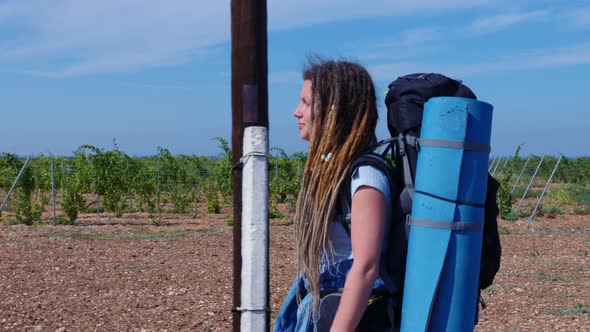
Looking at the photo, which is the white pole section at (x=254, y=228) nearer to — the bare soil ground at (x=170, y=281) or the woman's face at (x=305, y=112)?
the woman's face at (x=305, y=112)

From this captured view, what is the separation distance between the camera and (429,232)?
6.15 ft

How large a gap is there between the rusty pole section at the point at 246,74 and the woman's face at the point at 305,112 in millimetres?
202

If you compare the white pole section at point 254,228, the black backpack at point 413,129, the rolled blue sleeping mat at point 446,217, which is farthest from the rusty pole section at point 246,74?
the rolled blue sleeping mat at point 446,217

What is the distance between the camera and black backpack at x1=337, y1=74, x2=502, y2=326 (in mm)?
1949

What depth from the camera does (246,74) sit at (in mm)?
2186

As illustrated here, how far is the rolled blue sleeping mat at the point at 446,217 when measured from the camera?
6.15ft

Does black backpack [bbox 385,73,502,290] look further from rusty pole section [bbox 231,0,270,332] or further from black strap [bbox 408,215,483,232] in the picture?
rusty pole section [bbox 231,0,270,332]

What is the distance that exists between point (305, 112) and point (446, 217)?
467 mm

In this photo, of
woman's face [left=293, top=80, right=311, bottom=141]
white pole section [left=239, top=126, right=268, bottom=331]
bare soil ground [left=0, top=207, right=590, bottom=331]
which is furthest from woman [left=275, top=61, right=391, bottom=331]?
bare soil ground [left=0, top=207, right=590, bottom=331]

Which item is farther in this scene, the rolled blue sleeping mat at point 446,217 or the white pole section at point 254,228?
the white pole section at point 254,228

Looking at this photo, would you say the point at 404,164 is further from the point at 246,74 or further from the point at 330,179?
the point at 246,74

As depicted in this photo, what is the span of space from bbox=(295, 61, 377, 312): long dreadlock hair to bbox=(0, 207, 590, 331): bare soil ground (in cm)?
399

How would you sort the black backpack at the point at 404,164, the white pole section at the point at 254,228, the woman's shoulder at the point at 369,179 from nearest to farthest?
the woman's shoulder at the point at 369,179, the black backpack at the point at 404,164, the white pole section at the point at 254,228

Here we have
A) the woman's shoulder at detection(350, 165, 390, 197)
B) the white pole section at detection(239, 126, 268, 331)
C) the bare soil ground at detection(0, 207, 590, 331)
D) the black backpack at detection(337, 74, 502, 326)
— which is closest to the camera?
the woman's shoulder at detection(350, 165, 390, 197)
